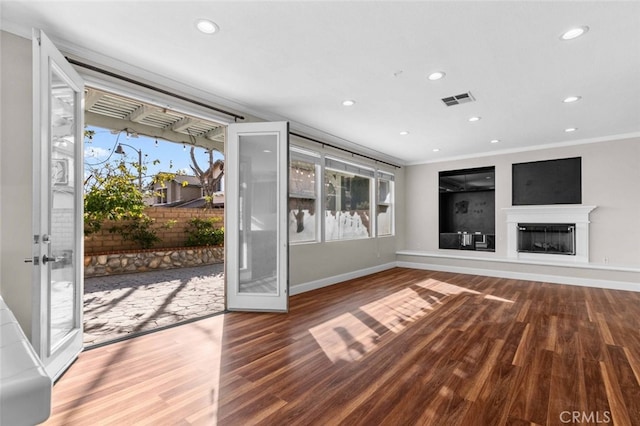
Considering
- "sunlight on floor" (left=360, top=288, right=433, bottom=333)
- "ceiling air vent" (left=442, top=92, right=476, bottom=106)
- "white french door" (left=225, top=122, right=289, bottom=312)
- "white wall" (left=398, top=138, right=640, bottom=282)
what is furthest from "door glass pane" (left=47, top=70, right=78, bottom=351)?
"white wall" (left=398, top=138, right=640, bottom=282)

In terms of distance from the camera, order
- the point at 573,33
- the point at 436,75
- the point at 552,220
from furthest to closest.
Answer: the point at 552,220, the point at 436,75, the point at 573,33

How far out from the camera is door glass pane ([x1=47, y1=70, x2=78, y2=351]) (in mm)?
2346

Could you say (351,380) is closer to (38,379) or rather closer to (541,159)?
(38,379)

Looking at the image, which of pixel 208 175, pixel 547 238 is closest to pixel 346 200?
pixel 547 238

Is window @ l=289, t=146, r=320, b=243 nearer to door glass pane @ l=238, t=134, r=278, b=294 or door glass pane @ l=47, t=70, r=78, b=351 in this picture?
door glass pane @ l=238, t=134, r=278, b=294

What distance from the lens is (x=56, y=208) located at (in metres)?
2.41

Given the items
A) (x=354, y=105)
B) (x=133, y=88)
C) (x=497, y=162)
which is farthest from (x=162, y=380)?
(x=497, y=162)

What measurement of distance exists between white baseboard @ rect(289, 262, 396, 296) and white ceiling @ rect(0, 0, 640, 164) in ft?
8.31

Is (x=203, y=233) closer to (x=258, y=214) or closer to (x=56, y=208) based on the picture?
(x=258, y=214)

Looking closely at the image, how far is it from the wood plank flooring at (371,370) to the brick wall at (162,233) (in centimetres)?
431

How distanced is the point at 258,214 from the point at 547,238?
18.2 ft

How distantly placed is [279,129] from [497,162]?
4883 millimetres

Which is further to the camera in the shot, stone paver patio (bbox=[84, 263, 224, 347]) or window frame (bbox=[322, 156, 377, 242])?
window frame (bbox=[322, 156, 377, 242])

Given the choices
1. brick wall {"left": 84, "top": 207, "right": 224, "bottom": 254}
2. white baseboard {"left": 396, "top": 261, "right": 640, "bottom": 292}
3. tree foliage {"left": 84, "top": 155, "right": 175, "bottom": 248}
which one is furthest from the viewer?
brick wall {"left": 84, "top": 207, "right": 224, "bottom": 254}
